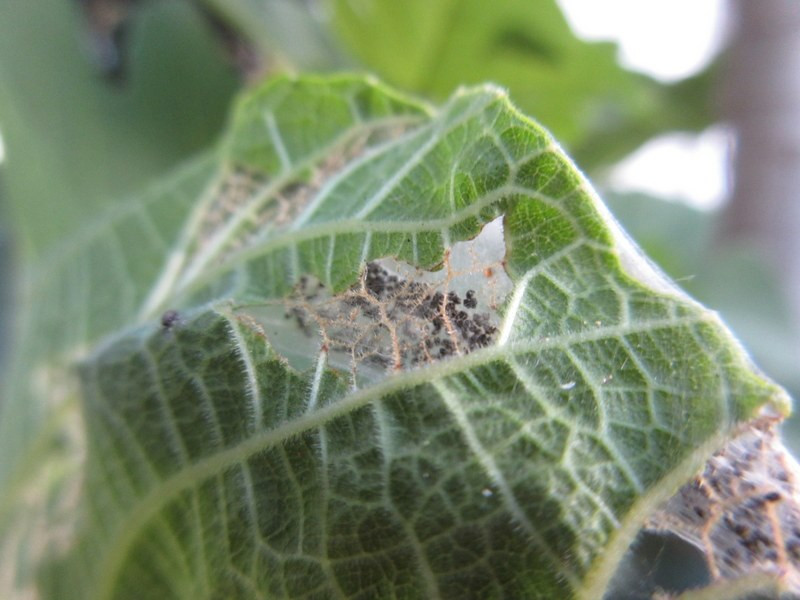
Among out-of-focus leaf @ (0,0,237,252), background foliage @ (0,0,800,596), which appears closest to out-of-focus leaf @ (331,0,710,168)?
background foliage @ (0,0,800,596)

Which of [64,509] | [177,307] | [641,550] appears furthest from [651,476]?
[64,509]

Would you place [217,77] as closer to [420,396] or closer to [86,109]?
[86,109]

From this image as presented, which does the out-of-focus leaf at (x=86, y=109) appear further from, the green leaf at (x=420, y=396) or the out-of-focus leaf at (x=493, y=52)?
the green leaf at (x=420, y=396)

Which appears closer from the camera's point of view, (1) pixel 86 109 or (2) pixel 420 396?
(2) pixel 420 396

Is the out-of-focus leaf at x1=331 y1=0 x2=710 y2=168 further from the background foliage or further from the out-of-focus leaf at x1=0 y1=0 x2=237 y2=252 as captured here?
the out-of-focus leaf at x1=0 y1=0 x2=237 y2=252

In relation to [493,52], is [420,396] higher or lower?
lower

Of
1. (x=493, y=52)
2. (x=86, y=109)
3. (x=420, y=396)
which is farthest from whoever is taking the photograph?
(x=493, y=52)

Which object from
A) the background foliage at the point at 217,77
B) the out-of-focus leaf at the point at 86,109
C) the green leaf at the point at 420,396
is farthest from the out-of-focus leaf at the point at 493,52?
the green leaf at the point at 420,396

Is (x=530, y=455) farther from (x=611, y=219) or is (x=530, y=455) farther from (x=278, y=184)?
(x=278, y=184)

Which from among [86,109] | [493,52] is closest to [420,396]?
[86,109]
